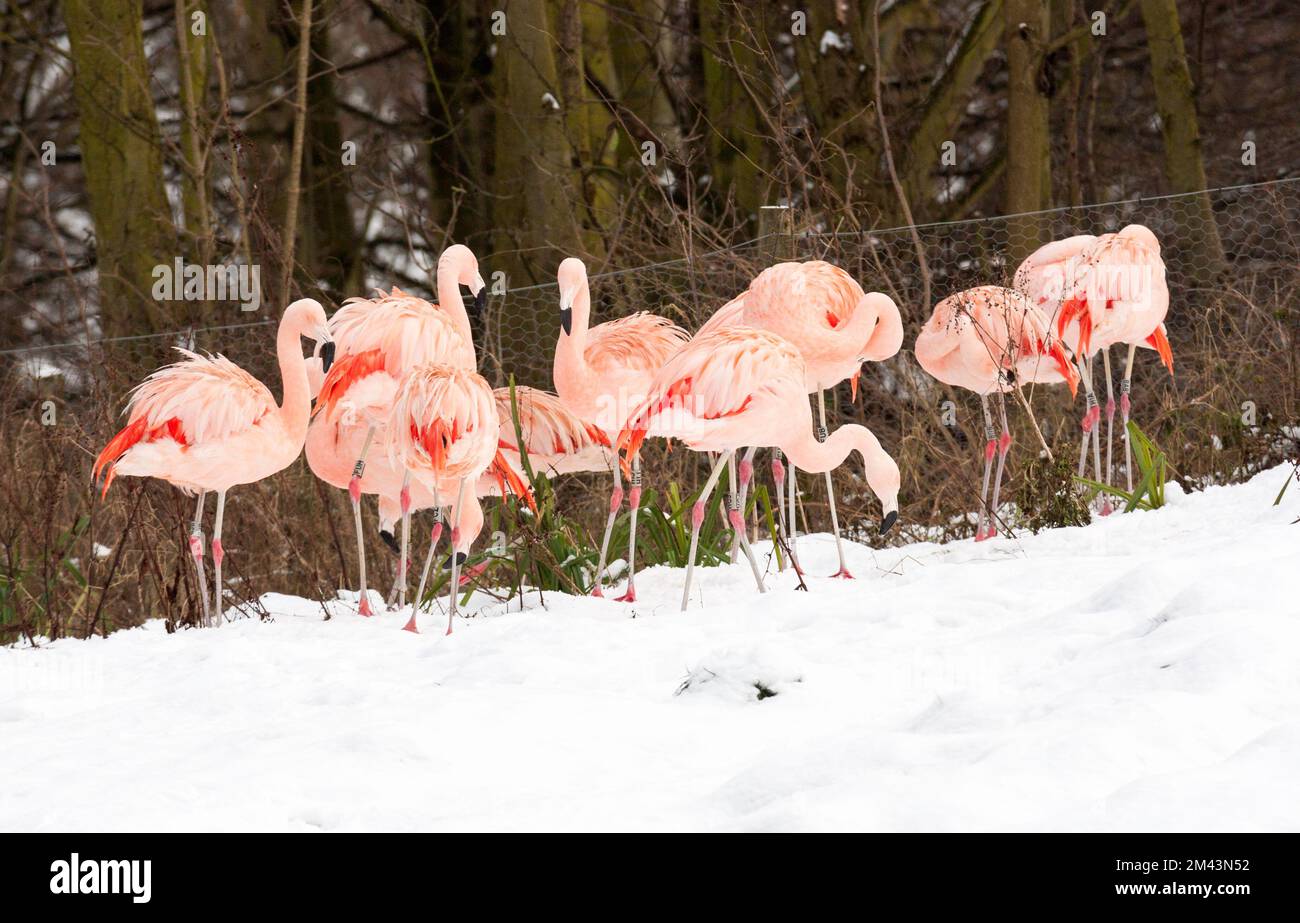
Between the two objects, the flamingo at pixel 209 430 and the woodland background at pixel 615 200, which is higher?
the woodland background at pixel 615 200

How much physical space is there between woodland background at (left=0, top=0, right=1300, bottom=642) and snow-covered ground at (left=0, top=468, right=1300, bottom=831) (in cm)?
174

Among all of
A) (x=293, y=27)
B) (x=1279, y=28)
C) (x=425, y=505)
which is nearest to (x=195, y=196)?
(x=293, y=27)

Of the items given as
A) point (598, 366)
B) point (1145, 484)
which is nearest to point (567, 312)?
point (598, 366)

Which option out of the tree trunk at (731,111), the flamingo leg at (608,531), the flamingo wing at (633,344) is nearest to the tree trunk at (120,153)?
the tree trunk at (731,111)

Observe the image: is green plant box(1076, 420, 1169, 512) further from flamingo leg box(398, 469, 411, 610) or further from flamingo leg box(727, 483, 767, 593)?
flamingo leg box(398, 469, 411, 610)

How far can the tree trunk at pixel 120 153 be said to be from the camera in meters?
10.0

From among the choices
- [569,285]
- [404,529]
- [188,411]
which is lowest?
[404,529]

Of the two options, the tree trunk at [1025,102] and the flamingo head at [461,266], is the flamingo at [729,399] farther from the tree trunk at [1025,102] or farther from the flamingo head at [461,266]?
the tree trunk at [1025,102]

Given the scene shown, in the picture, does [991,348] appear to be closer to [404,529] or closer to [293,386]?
[404,529]

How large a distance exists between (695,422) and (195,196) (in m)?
6.66

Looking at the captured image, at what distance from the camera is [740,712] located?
3676mm

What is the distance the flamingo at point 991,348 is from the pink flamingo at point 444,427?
1.96 meters

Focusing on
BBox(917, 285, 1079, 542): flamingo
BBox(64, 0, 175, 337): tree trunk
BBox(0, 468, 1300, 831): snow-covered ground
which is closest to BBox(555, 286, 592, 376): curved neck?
BBox(0, 468, 1300, 831): snow-covered ground

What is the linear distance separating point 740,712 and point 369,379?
2473 millimetres
